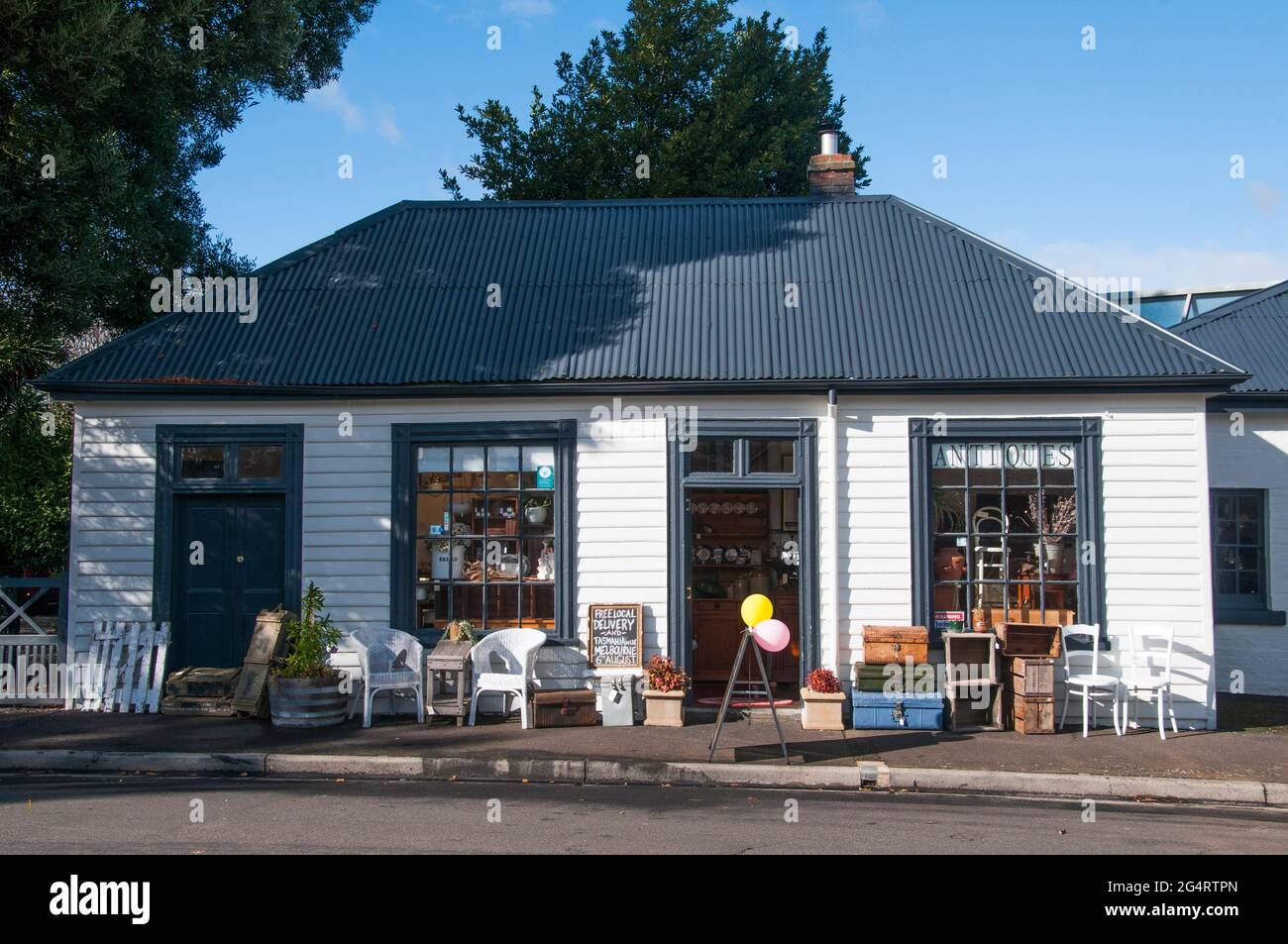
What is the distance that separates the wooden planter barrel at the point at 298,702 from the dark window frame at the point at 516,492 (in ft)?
3.89

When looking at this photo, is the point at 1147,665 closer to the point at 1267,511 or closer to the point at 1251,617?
the point at 1251,617

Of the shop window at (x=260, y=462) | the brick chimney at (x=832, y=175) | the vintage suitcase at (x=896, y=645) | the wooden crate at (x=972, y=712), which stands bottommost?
the wooden crate at (x=972, y=712)

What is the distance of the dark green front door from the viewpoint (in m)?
11.9

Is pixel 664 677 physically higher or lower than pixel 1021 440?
lower

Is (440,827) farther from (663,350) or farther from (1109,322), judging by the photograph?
(1109,322)

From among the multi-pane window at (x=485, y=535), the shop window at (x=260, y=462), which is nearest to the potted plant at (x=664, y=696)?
the multi-pane window at (x=485, y=535)

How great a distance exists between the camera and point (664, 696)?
10805mm

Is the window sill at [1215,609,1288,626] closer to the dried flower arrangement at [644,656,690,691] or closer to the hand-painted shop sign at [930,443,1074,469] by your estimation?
the hand-painted shop sign at [930,443,1074,469]

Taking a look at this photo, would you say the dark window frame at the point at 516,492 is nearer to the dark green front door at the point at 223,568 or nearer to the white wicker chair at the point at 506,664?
the white wicker chair at the point at 506,664

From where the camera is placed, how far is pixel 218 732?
1046 centimetres

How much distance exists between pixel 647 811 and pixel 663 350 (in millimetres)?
5583

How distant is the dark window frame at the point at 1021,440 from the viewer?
1137 cm

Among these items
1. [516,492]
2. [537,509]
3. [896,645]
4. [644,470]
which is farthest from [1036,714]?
[516,492]

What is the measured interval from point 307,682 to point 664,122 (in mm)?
16457
